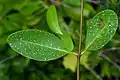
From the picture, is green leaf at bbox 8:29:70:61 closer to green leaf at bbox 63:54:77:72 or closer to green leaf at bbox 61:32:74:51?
green leaf at bbox 61:32:74:51

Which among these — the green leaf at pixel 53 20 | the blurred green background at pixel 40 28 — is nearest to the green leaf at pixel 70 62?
the blurred green background at pixel 40 28

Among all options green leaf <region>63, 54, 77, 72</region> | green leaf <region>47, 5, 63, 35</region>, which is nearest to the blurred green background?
green leaf <region>63, 54, 77, 72</region>

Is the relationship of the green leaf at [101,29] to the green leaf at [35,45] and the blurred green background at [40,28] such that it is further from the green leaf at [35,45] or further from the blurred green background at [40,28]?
the blurred green background at [40,28]

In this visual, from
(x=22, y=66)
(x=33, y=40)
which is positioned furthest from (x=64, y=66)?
(x=33, y=40)

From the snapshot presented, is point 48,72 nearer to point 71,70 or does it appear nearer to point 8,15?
point 71,70

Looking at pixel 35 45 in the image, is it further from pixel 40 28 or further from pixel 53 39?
pixel 40 28

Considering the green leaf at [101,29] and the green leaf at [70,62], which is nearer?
the green leaf at [101,29]

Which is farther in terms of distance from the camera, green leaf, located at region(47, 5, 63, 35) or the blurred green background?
the blurred green background

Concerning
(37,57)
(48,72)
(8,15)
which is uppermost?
(37,57)
